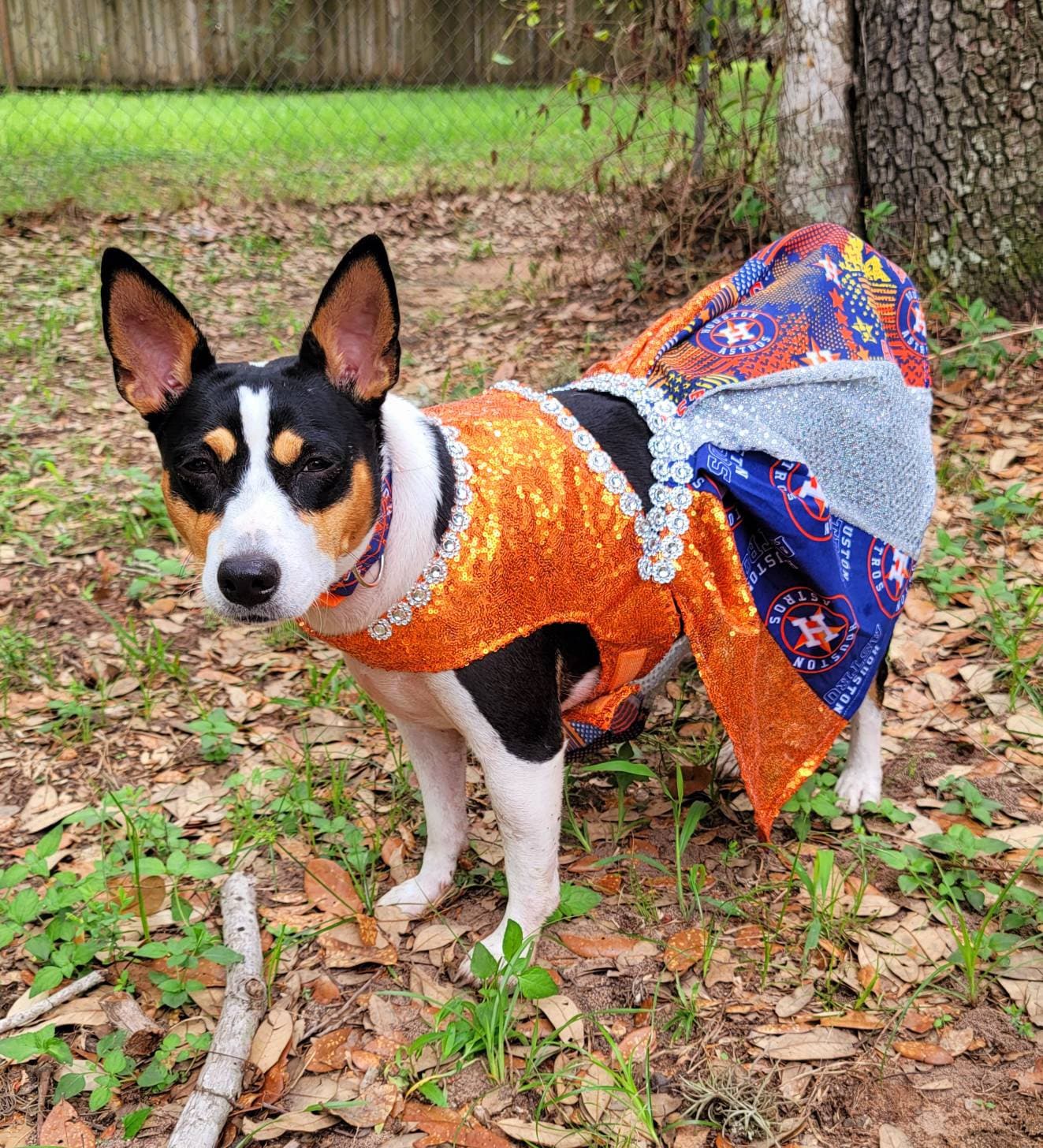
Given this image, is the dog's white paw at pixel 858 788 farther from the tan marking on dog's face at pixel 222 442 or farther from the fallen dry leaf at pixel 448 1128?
the tan marking on dog's face at pixel 222 442

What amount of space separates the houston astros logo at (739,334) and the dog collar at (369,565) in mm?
968

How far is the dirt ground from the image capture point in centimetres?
215

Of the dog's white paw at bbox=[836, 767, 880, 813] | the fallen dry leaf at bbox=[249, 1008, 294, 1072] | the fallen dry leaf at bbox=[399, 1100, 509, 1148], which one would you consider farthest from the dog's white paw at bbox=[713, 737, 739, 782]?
the fallen dry leaf at bbox=[249, 1008, 294, 1072]

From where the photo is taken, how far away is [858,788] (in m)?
2.94

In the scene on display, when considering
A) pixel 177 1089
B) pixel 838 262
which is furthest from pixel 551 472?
pixel 177 1089

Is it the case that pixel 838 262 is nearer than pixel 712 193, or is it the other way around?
pixel 838 262

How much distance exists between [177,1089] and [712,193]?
185 inches

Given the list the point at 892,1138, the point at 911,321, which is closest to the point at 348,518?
the point at 892,1138

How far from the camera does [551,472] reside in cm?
225

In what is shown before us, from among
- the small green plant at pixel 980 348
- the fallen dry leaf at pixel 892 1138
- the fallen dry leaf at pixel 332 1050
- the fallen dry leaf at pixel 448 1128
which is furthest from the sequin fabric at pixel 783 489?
the small green plant at pixel 980 348

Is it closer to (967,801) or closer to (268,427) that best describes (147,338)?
(268,427)

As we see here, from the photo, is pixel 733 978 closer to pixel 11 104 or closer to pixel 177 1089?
pixel 177 1089

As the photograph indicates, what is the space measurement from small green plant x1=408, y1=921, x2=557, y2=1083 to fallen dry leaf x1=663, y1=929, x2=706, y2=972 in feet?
1.07

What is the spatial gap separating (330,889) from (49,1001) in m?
0.68
